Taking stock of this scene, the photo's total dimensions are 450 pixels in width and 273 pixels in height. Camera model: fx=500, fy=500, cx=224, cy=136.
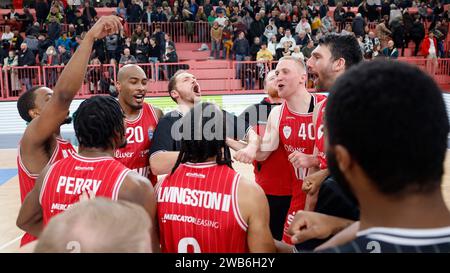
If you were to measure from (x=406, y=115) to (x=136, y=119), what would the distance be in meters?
3.87

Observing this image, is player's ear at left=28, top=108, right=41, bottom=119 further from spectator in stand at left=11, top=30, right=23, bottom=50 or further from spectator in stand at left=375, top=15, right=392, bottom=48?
spectator in stand at left=375, top=15, right=392, bottom=48

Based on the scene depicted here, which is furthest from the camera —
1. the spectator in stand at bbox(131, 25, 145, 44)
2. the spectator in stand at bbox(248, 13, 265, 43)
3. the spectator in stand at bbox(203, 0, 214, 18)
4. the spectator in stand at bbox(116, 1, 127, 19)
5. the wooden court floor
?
the spectator in stand at bbox(203, 0, 214, 18)

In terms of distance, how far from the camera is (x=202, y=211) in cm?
296

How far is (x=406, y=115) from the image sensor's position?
1364mm

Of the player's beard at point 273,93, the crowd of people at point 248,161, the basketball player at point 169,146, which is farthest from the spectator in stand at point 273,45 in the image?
the basketball player at point 169,146

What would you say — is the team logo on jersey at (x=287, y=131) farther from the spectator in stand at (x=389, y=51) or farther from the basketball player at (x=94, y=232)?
the spectator in stand at (x=389, y=51)

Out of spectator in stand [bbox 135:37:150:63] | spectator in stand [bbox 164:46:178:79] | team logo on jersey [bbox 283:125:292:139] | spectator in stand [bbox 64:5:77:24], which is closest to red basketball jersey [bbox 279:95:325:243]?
team logo on jersey [bbox 283:125:292:139]

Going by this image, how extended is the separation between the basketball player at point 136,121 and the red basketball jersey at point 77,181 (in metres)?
1.71

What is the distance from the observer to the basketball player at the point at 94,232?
144cm

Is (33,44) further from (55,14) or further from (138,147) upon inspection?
(138,147)

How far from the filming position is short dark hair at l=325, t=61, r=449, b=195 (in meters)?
1.37

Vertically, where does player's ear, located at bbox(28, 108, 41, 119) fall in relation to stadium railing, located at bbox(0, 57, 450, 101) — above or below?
above
